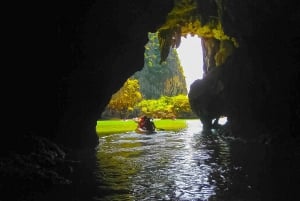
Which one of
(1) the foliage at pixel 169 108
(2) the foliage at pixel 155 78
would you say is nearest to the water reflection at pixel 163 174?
(1) the foliage at pixel 169 108

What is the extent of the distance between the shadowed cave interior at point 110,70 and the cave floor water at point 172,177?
813mm

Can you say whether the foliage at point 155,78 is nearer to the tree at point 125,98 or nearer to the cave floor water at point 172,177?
the tree at point 125,98

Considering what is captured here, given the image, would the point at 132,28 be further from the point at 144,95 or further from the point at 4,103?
the point at 144,95

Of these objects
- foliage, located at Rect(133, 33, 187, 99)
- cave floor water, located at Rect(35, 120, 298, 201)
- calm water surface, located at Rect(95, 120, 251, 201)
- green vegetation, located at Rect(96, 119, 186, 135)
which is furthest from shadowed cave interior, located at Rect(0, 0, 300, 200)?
foliage, located at Rect(133, 33, 187, 99)

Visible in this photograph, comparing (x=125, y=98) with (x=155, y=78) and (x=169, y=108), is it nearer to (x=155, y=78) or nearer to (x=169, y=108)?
(x=169, y=108)

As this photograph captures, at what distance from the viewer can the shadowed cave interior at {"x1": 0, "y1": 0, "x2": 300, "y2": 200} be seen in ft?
50.9

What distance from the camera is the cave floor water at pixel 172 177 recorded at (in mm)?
10797

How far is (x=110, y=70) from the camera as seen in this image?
23391mm

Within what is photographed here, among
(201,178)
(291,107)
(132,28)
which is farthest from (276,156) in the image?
(132,28)

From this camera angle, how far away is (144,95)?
84.9m

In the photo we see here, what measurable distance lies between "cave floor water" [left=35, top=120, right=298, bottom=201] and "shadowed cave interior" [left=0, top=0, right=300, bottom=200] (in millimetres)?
813

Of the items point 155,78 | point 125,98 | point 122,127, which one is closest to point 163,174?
point 122,127

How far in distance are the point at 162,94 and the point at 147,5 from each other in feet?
216

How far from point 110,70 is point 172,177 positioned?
11.2 meters
